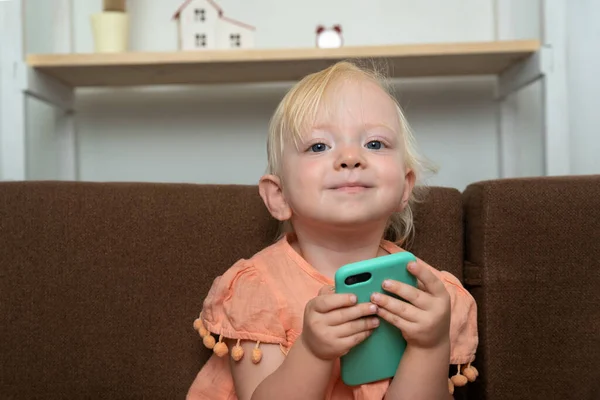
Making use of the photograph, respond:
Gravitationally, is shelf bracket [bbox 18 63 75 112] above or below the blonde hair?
above

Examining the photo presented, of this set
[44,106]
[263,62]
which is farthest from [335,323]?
[44,106]

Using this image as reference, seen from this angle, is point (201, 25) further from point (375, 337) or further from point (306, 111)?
point (375, 337)

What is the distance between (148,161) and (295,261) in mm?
995

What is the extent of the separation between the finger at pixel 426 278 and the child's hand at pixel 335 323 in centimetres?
7

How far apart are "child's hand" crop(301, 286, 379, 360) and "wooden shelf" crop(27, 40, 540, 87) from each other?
79 centimetres

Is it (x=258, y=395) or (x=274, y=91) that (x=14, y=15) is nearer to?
(x=274, y=91)

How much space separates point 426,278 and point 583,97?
1.23 meters

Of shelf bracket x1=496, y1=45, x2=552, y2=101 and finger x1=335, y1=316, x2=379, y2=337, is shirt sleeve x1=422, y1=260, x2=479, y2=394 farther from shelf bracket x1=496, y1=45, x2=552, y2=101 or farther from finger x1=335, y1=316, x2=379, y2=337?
shelf bracket x1=496, y1=45, x2=552, y2=101

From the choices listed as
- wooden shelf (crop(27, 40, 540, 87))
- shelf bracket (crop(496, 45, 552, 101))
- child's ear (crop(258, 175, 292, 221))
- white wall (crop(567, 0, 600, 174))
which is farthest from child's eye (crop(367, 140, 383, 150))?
white wall (crop(567, 0, 600, 174))

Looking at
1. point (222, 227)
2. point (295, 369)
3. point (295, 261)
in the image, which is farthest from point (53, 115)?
point (295, 369)

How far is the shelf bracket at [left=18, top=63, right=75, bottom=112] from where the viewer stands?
156 centimetres

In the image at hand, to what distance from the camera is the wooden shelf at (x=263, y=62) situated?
1565 mm

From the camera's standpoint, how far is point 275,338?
999mm

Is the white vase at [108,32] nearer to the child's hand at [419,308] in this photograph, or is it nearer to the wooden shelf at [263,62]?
the wooden shelf at [263,62]
